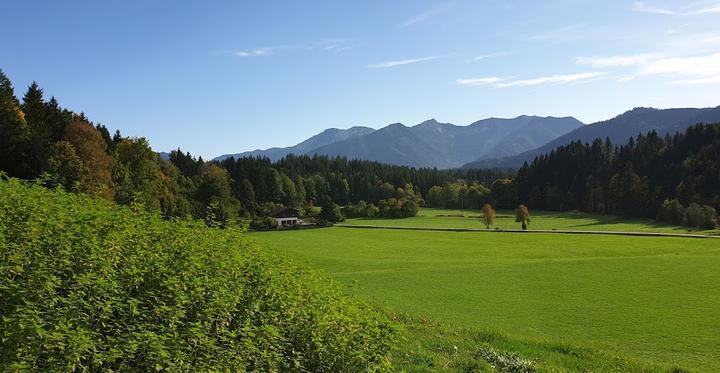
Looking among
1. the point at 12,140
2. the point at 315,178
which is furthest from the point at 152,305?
the point at 315,178

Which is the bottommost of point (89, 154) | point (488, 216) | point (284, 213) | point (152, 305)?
point (488, 216)

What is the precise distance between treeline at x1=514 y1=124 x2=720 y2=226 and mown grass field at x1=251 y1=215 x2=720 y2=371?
60686 millimetres

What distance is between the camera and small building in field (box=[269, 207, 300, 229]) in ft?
399

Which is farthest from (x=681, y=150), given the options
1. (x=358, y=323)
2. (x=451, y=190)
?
(x=358, y=323)

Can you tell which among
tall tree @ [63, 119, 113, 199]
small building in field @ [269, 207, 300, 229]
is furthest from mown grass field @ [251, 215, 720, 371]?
small building in field @ [269, 207, 300, 229]

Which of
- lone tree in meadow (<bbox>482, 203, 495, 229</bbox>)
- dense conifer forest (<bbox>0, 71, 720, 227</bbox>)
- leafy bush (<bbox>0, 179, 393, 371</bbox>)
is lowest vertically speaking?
lone tree in meadow (<bbox>482, 203, 495, 229</bbox>)

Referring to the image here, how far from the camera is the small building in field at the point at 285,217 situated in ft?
399

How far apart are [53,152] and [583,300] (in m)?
55.0

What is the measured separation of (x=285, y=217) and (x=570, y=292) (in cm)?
9462

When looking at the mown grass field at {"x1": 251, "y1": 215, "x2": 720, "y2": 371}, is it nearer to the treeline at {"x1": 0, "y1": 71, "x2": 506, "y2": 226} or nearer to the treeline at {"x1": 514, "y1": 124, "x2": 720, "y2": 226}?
the treeline at {"x1": 0, "y1": 71, "x2": 506, "y2": 226}

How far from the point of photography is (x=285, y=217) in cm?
12394

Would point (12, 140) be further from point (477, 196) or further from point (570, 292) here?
point (477, 196)

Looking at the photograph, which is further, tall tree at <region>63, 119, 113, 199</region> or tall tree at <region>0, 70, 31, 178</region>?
tall tree at <region>63, 119, 113, 199</region>

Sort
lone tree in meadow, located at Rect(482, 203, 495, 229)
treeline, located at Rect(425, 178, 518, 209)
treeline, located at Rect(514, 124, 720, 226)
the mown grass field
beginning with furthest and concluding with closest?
treeline, located at Rect(425, 178, 518, 209) < treeline, located at Rect(514, 124, 720, 226) < lone tree in meadow, located at Rect(482, 203, 495, 229) < the mown grass field
